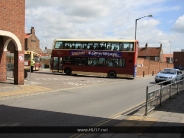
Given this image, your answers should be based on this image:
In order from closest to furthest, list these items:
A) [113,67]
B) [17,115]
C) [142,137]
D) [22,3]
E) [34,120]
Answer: [142,137] < [34,120] < [17,115] < [22,3] < [113,67]

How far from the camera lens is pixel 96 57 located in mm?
27219

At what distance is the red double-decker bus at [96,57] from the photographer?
26.0 metres

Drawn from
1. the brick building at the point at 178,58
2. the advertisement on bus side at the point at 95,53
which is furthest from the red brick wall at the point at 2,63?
the brick building at the point at 178,58

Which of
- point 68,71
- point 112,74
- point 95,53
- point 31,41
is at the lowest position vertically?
A: point 112,74

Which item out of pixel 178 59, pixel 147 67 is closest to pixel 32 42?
pixel 147 67

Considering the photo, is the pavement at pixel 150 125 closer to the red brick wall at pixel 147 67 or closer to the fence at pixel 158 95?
the fence at pixel 158 95

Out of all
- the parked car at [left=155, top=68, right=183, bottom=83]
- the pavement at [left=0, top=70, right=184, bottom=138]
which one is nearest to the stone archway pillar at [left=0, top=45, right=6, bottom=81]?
the pavement at [left=0, top=70, right=184, bottom=138]

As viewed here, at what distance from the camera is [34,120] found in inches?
277

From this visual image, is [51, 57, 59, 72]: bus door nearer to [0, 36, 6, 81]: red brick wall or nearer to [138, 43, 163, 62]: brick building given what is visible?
[0, 36, 6, 81]: red brick wall

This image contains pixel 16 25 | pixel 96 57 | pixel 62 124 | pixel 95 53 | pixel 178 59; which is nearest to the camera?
pixel 62 124

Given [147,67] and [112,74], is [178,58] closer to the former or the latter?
[147,67]

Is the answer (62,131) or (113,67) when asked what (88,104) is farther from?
(113,67)

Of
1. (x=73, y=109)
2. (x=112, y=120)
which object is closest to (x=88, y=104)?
(x=73, y=109)

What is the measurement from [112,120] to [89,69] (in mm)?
20316
